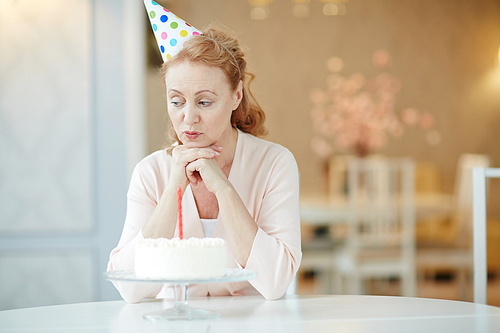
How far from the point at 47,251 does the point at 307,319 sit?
2.11 meters

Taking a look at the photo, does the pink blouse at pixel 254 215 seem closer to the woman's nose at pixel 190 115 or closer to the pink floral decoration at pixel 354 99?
the woman's nose at pixel 190 115

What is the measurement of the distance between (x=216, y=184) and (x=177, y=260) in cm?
36

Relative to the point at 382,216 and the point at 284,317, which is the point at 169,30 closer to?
the point at 284,317

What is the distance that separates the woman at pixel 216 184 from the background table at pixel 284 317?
8 centimetres

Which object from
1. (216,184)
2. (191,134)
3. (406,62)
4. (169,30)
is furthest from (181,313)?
(406,62)

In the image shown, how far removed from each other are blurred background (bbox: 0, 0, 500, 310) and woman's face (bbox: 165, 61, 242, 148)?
0.26 meters

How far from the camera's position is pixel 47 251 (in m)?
2.85

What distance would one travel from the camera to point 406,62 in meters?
6.11

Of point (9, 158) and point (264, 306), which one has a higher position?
point (9, 158)

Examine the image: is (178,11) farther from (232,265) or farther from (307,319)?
(307,319)

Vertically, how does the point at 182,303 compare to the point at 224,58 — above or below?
below

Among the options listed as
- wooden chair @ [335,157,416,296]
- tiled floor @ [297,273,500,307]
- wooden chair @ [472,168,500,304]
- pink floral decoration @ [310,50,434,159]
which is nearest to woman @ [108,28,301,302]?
wooden chair @ [472,168,500,304]

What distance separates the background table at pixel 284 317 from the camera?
3.33 feet

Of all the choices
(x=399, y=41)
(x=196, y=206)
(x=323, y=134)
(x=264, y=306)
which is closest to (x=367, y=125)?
(x=323, y=134)
